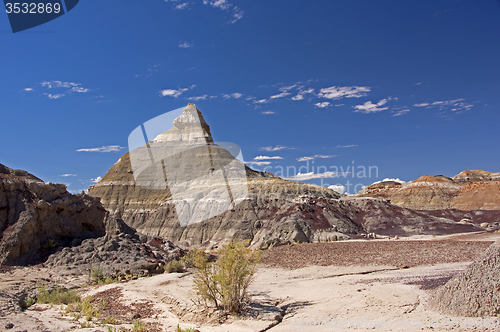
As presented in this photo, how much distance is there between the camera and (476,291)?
597 centimetres

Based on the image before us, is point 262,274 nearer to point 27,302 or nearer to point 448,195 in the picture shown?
point 27,302

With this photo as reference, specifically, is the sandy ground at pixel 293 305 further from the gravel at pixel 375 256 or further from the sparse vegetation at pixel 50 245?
the sparse vegetation at pixel 50 245

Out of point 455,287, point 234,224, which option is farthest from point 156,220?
point 455,287

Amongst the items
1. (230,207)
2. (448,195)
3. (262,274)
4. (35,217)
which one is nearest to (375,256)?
(262,274)

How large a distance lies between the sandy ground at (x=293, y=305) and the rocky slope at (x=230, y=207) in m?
16.8

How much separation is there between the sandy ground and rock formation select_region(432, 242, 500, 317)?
0.23 m

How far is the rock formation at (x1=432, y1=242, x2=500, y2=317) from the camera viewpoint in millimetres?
5633

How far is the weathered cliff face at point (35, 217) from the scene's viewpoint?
1483 centimetres

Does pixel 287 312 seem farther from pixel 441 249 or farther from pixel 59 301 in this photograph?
pixel 441 249

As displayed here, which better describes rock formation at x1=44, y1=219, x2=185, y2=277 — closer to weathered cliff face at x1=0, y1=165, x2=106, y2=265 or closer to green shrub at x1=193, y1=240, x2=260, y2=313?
weathered cliff face at x1=0, y1=165, x2=106, y2=265

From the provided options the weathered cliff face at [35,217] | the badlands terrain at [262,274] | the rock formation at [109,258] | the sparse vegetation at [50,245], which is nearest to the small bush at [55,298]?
the badlands terrain at [262,274]

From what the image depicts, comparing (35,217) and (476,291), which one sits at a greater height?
(35,217)

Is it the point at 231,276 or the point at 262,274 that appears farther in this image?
the point at 262,274

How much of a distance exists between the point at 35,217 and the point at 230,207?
32464 mm
